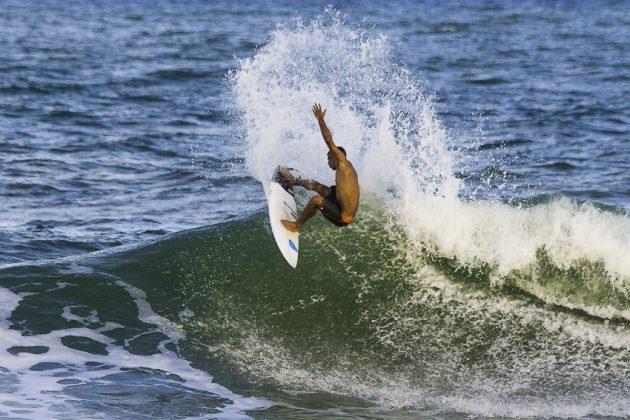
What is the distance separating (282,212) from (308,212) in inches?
33.5

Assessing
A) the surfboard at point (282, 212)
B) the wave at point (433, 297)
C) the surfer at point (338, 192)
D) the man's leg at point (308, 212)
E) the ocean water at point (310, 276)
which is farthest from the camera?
the surfboard at point (282, 212)

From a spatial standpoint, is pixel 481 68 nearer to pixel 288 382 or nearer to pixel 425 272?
pixel 425 272

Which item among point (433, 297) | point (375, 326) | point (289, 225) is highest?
point (289, 225)

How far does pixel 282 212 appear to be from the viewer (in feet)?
38.1

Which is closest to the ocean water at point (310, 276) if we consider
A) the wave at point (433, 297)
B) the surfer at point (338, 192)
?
the wave at point (433, 297)

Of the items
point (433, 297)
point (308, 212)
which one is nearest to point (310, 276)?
point (433, 297)

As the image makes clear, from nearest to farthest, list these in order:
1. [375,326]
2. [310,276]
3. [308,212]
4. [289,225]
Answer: [308,212], [289,225], [375,326], [310,276]

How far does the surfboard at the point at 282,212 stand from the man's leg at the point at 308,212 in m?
0.06

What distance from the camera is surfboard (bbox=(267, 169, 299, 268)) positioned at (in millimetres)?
11484

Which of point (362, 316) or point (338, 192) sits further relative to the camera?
point (362, 316)

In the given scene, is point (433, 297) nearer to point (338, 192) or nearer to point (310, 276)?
point (310, 276)

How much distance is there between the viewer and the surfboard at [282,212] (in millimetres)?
11484

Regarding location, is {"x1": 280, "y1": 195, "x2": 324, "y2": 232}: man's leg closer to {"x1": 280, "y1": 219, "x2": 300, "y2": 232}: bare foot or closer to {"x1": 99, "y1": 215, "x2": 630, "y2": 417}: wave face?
{"x1": 280, "y1": 219, "x2": 300, "y2": 232}: bare foot

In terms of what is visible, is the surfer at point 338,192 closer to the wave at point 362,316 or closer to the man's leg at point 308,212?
the man's leg at point 308,212
